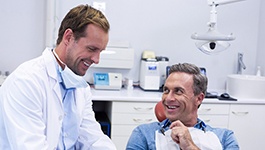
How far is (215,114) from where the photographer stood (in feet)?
10.1

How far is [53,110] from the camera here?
1.55 meters

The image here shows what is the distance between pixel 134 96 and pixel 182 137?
136cm

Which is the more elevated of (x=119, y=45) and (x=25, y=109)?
(x=119, y=45)

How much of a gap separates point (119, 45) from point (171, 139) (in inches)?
67.7

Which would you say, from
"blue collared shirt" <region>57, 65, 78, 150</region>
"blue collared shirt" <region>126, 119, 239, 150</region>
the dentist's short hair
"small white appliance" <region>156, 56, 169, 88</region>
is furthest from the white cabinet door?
the dentist's short hair

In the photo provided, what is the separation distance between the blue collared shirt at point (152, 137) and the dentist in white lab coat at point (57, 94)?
0.49 ft

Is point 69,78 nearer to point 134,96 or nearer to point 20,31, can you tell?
point 134,96

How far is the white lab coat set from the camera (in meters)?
1.38

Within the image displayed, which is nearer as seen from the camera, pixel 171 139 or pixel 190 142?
pixel 190 142

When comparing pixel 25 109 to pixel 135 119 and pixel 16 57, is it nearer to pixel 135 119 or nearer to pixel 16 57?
pixel 135 119

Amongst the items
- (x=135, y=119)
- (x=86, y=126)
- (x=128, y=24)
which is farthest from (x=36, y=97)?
(x=128, y=24)

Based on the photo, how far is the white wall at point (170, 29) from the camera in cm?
341

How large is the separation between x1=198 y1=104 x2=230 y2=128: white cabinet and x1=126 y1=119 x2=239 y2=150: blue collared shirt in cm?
114

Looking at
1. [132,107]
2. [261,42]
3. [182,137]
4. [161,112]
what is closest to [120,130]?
[132,107]
